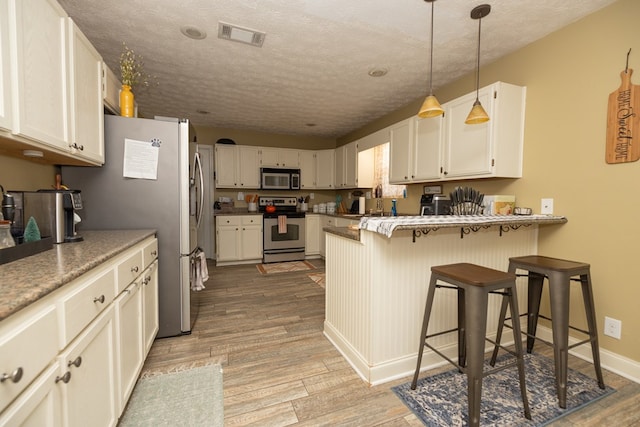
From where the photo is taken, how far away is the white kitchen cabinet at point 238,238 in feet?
15.2

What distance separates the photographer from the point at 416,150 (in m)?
3.23

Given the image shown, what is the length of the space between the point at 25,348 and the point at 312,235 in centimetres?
451

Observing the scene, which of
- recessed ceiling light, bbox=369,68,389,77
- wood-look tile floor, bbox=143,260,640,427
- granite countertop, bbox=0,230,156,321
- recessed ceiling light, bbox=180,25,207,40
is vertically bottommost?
wood-look tile floor, bbox=143,260,640,427

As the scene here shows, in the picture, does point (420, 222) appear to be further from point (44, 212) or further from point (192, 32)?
point (192, 32)

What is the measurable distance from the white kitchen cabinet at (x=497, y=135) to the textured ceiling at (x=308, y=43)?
0.42 m

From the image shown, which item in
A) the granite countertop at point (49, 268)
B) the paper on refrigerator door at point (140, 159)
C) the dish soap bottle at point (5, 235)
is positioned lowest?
the granite countertop at point (49, 268)

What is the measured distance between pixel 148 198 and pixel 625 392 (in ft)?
11.2

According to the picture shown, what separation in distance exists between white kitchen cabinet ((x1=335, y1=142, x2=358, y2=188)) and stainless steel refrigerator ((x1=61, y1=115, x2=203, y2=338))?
292cm

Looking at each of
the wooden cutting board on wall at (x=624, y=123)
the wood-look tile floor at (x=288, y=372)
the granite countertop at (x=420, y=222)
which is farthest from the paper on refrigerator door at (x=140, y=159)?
the wooden cutting board on wall at (x=624, y=123)

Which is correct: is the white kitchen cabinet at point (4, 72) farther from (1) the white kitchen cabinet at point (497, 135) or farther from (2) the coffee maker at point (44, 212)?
(1) the white kitchen cabinet at point (497, 135)

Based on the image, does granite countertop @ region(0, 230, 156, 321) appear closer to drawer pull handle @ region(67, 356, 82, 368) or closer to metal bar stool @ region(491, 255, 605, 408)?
drawer pull handle @ region(67, 356, 82, 368)

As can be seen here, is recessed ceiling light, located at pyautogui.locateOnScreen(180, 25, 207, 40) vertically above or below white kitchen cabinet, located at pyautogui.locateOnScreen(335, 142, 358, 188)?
above

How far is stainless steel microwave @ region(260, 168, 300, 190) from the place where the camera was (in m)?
5.10

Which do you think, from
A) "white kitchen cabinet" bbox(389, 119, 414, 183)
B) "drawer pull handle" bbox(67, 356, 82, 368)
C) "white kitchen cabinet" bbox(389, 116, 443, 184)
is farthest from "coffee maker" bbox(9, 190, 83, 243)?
"white kitchen cabinet" bbox(389, 119, 414, 183)
